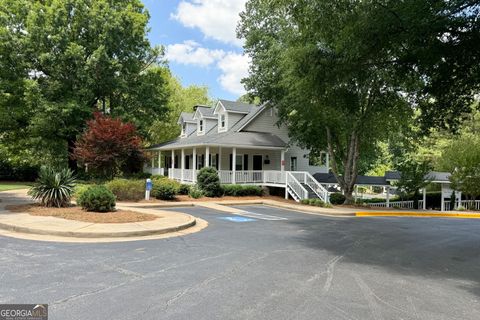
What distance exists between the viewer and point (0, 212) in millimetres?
12031

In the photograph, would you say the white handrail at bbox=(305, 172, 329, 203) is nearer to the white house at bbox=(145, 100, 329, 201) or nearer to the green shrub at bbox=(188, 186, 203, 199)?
the white house at bbox=(145, 100, 329, 201)

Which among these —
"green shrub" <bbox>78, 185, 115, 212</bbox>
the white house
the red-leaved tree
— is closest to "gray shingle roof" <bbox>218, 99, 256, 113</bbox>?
the white house

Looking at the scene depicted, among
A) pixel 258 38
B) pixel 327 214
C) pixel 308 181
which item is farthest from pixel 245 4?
pixel 327 214

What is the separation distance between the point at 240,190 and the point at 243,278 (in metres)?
17.5

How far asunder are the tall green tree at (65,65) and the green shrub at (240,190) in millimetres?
11038

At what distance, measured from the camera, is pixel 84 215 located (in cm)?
1138

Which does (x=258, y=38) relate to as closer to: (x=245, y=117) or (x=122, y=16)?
(x=245, y=117)

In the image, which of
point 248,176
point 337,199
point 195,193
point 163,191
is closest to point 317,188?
point 337,199

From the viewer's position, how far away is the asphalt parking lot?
465cm

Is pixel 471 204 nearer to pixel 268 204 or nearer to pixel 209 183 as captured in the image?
pixel 268 204

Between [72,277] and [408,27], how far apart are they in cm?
874

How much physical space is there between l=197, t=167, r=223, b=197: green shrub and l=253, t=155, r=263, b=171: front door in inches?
241

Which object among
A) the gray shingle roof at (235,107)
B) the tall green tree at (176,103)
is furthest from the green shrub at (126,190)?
the tall green tree at (176,103)

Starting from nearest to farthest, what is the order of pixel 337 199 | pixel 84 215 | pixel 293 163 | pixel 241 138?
pixel 84 215
pixel 337 199
pixel 241 138
pixel 293 163
